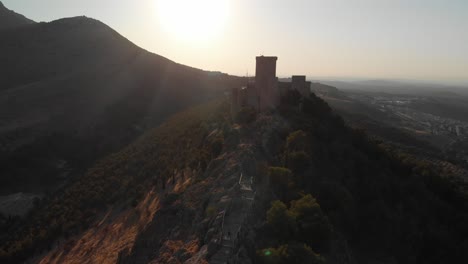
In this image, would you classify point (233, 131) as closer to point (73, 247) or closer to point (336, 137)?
point (336, 137)

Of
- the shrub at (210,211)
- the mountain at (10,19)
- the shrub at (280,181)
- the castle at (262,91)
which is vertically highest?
the mountain at (10,19)

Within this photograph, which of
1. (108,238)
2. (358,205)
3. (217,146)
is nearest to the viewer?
(108,238)

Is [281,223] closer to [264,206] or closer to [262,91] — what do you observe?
[264,206]

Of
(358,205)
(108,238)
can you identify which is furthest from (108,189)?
(358,205)

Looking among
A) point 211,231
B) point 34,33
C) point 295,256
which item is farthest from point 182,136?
point 34,33

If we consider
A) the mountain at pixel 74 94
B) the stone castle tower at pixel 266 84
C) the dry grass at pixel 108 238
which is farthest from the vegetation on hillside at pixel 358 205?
the mountain at pixel 74 94

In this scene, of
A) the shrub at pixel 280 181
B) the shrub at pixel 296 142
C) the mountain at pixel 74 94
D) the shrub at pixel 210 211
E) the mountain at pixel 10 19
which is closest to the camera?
the shrub at pixel 210 211

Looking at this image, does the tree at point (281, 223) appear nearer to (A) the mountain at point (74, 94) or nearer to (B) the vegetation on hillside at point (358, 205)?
(B) the vegetation on hillside at point (358, 205)
